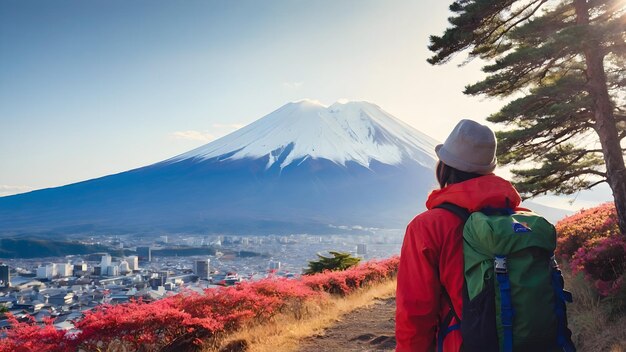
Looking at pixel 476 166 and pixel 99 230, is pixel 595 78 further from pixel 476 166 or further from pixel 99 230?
pixel 99 230

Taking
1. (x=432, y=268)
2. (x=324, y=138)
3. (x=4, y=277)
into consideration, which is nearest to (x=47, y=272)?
(x=4, y=277)

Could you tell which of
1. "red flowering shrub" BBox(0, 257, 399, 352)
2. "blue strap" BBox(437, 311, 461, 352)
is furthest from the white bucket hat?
"red flowering shrub" BBox(0, 257, 399, 352)

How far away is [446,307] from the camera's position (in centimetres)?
206

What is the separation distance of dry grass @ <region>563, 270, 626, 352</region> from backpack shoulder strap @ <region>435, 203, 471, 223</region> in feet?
9.53

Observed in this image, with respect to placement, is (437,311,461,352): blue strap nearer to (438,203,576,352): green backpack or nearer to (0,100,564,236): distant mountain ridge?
(438,203,576,352): green backpack

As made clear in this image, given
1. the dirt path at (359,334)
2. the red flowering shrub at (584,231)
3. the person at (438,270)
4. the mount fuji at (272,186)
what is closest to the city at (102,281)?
the dirt path at (359,334)

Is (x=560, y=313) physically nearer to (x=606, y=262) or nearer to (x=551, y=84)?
(x=606, y=262)

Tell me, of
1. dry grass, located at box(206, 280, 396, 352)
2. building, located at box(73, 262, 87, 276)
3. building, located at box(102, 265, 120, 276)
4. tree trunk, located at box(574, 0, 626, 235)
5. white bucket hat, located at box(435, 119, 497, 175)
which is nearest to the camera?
white bucket hat, located at box(435, 119, 497, 175)

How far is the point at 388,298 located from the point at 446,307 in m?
8.32

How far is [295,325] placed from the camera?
7.22 metres

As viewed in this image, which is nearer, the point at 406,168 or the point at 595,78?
the point at 595,78

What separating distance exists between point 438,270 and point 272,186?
307 feet

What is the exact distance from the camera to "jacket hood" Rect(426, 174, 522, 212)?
2.00 m

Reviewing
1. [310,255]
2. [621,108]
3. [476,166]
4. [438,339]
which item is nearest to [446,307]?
[438,339]
